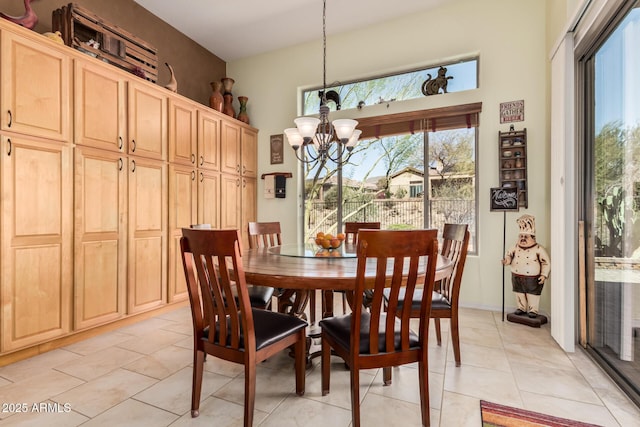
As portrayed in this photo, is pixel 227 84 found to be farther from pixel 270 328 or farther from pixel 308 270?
pixel 270 328

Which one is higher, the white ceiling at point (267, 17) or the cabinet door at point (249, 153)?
the white ceiling at point (267, 17)

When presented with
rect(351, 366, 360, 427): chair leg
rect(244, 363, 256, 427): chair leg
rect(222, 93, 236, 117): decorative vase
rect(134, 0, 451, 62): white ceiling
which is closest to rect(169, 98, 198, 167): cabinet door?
rect(222, 93, 236, 117): decorative vase

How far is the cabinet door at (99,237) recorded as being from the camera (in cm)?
261

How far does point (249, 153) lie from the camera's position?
4.62m

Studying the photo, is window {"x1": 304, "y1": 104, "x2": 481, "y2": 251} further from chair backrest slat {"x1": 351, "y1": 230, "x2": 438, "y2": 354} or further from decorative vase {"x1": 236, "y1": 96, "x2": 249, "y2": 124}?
chair backrest slat {"x1": 351, "y1": 230, "x2": 438, "y2": 354}

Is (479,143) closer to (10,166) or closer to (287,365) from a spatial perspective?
(287,365)

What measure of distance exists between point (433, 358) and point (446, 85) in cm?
289

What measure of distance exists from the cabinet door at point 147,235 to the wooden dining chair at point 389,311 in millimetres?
2351

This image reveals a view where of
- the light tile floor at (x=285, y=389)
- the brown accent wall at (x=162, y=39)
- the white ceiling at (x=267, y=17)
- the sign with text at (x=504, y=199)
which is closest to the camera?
the light tile floor at (x=285, y=389)

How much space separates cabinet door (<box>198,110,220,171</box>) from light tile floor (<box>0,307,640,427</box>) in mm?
2115

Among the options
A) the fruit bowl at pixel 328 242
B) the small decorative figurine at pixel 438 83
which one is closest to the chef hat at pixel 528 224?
the small decorative figurine at pixel 438 83

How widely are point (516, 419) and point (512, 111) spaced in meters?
2.86

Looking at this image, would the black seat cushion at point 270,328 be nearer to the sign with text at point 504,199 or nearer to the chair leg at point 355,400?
the chair leg at point 355,400

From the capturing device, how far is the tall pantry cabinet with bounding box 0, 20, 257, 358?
222 cm
